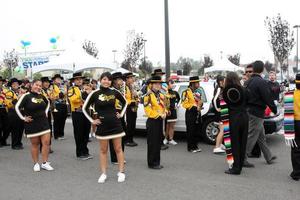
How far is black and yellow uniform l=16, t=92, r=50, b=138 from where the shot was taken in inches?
279

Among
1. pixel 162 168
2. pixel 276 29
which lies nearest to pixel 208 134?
pixel 162 168

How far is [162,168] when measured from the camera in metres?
7.15

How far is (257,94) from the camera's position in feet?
23.1

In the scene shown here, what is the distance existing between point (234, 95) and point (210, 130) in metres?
2.95

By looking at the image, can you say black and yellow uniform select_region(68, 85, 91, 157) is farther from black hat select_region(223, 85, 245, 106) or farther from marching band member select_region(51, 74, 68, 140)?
Result: black hat select_region(223, 85, 245, 106)

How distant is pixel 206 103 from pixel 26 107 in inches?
169

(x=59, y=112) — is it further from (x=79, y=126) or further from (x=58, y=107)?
(x=79, y=126)

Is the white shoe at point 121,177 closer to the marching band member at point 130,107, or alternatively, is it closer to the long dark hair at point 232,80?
the long dark hair at point 232,80

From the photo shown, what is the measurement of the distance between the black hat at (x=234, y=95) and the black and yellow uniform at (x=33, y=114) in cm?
339

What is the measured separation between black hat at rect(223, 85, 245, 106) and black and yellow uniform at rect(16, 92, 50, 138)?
3389mm

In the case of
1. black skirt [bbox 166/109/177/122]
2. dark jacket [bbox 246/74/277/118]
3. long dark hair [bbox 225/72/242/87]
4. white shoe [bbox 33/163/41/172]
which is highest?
long dark hair [bbox 225/72/242/87]

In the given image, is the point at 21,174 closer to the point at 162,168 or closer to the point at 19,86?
the point at 162,168

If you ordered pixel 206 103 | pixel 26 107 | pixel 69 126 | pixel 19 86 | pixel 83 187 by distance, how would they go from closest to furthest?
pixel 83 187
pixel 26 107
pixel 206 103
pixel 19 86
pixel 69 126

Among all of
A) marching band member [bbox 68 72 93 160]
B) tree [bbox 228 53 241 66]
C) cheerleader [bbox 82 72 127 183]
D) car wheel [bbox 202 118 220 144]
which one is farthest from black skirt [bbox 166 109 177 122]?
tree [bbox 228 53 241 66]
